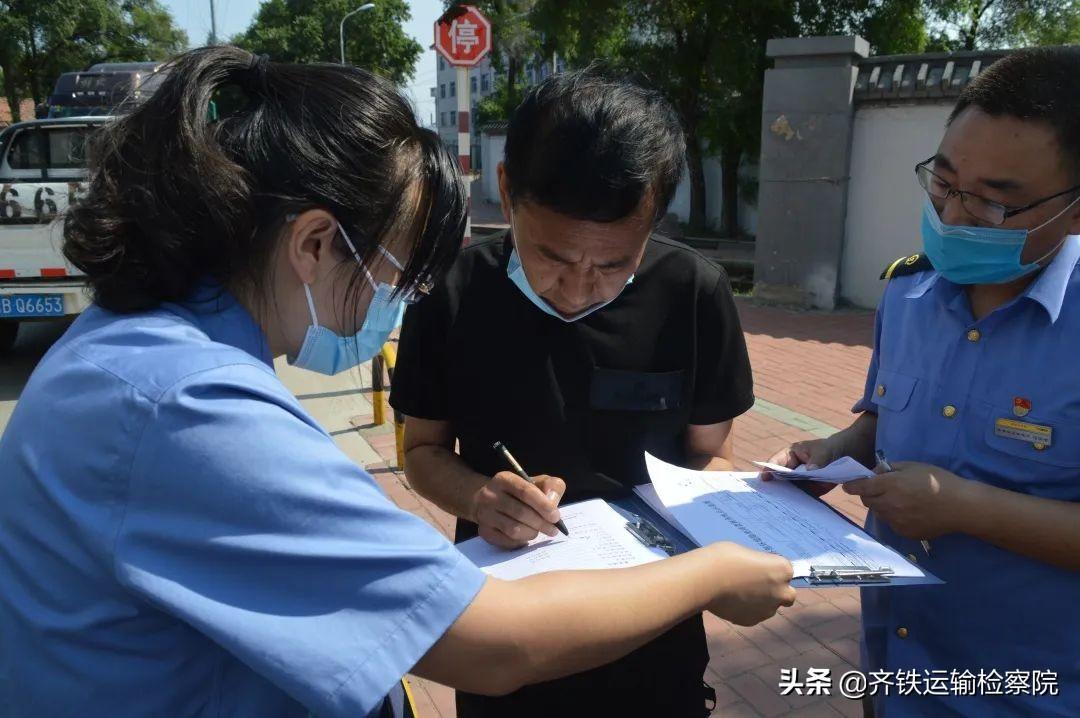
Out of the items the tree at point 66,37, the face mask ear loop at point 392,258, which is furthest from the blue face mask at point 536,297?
the tree at point 66,37

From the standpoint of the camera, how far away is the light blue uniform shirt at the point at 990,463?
1370 millimetres

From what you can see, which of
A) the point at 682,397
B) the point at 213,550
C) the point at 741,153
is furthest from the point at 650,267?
the point at 741,153

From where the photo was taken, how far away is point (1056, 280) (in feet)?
4.66

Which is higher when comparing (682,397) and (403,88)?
(403,88)

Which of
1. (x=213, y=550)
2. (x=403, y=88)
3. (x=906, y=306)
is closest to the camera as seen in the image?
(x=213, y=550)

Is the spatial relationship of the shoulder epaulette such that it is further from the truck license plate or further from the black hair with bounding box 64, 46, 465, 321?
the truck license plate

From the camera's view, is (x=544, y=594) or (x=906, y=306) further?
(x=906, y=306)

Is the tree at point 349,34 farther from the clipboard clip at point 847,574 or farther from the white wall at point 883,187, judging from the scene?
the clipboard clip at point 847,574

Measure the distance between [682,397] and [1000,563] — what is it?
0.60 meters

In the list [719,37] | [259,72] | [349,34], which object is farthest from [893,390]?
[349,34]

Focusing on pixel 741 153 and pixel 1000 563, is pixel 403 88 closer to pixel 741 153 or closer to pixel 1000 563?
pixel 1000 563

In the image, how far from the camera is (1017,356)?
1.42m

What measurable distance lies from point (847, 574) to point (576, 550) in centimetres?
40

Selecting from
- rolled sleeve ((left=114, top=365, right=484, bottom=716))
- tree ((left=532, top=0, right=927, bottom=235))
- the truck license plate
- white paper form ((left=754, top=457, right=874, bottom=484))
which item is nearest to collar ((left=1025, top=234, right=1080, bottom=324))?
white paper form ((left=754, top=457, right=874, bottom=484))
